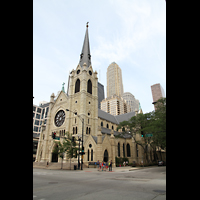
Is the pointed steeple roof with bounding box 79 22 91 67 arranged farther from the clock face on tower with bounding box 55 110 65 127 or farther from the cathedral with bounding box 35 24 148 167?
the clock face on tower with bounding box 55 110 65 127

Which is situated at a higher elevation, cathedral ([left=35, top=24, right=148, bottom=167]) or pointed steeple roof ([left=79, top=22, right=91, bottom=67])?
pointed steeple roof ([left=79, top=22, right=91, bottom=67])

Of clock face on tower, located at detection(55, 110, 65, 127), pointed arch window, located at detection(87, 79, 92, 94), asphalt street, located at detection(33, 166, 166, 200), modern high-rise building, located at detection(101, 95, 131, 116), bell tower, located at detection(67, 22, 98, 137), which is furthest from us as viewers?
Answer: modern high-rise building, located at detection(101, 95, 131, 116)

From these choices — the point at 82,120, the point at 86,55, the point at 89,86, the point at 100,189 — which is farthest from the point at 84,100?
the point at 100,189

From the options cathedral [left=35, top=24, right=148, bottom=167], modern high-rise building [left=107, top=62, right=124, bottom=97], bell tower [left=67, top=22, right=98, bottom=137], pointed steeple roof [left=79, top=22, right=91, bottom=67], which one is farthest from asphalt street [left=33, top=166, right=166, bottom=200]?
modern high-rise building [left=107, top=62, right=124, bottom=97]

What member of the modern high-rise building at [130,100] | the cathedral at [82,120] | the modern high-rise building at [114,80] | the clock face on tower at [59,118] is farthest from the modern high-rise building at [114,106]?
the clock face on tower at [59,118]

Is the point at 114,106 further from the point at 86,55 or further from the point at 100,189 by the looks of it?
the point at 100,189

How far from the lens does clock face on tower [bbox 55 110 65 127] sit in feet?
155

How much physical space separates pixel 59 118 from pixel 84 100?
1133cm

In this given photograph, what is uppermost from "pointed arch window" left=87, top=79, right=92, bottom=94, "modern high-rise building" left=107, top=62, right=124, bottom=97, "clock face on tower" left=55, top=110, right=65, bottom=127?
"modern high-rise building" left=107, top=62, right=124, bottom=97

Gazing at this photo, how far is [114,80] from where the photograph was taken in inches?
7160

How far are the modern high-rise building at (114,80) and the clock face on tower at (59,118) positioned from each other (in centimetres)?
13260

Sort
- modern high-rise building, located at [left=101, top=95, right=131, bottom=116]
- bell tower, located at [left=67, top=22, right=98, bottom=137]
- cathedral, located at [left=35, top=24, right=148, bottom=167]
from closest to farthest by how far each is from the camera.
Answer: cathedral, located at [left=35, top=24, right=148, bottom=167] < bell tower, located at [left=67, top=22, right=98, bottom=137] < modern high-rise building, located at [left=101, top=95, right=131, bottom=116]

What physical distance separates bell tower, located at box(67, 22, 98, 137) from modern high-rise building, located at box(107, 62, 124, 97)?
127 meters
